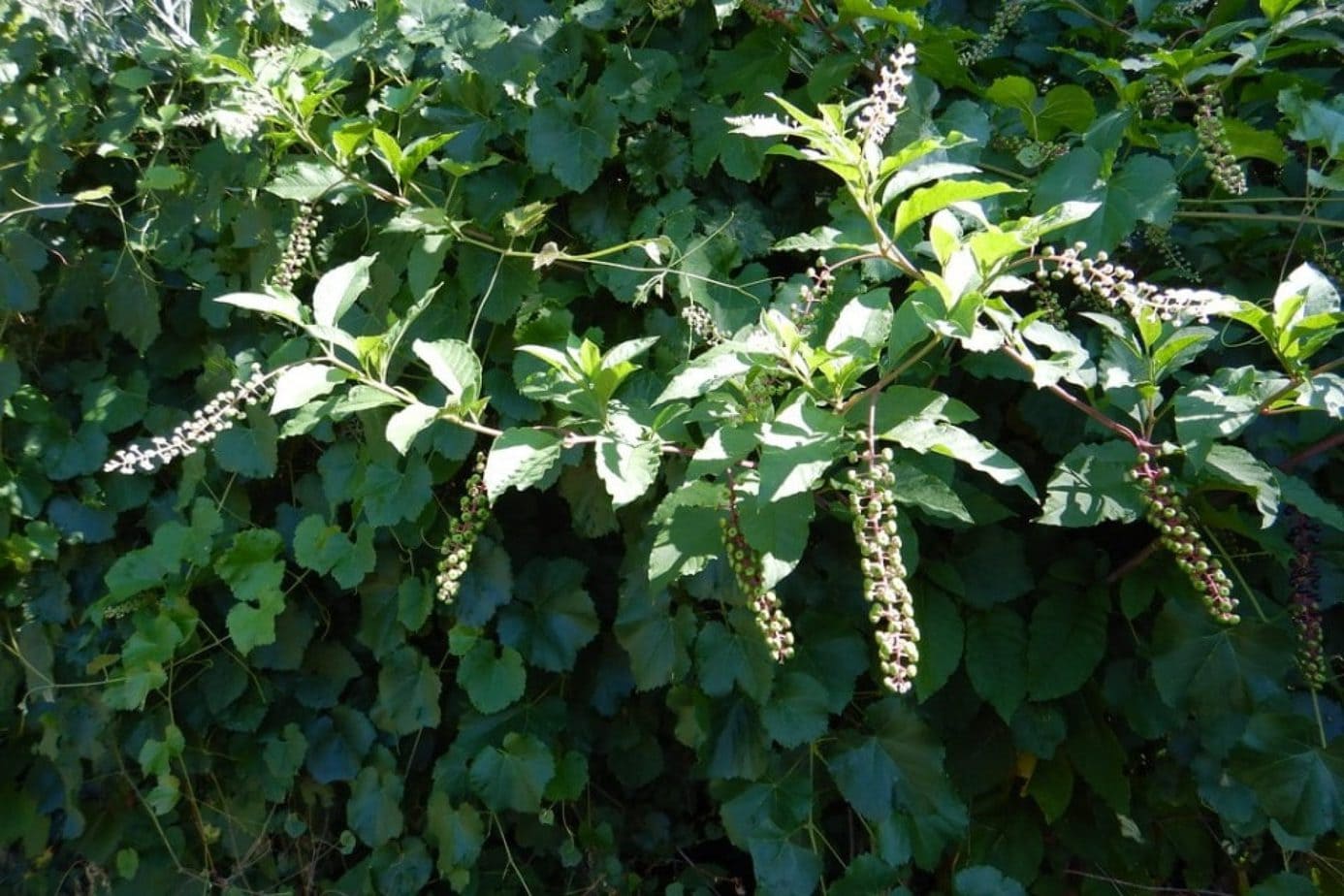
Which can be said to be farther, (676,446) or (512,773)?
(512,773)

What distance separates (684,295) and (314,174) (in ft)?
2.23

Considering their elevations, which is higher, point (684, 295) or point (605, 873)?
point (684, 295)

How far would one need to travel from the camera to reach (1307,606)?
59.3 inches

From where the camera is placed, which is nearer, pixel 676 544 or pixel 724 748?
pixel 676 544

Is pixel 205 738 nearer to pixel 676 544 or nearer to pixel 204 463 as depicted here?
pixel 204 463

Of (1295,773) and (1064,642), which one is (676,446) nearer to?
(1064,642)

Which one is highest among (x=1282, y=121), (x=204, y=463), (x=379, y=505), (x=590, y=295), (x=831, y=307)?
(x=1282, y=121)

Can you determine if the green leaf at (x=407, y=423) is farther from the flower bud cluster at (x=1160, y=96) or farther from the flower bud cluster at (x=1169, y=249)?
the flower bud cluster at (x=1160, y=96)

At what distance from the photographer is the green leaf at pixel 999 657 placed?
66.5 inches

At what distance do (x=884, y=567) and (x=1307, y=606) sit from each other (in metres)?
0.76

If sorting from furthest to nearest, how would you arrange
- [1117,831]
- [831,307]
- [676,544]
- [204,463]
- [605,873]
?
[204,463] < [605,873] < [1117,831] < [831,307] < [676,544]

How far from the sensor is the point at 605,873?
2082 millimetres

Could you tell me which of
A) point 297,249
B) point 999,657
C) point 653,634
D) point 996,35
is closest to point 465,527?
point 653,634

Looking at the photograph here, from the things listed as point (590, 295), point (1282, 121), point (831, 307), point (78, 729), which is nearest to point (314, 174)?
point (590, 295)
